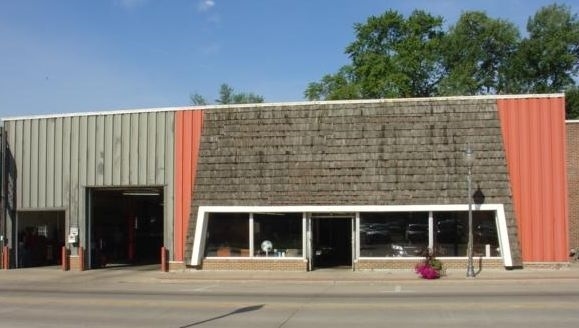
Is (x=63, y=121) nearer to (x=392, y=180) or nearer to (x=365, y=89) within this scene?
(x=392, y=180)

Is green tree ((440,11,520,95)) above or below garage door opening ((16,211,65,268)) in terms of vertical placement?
above

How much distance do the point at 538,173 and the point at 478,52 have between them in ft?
114

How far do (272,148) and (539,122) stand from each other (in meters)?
9.53

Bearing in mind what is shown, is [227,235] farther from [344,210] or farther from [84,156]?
[84,156]

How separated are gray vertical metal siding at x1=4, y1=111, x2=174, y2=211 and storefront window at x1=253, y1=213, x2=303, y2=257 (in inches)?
145

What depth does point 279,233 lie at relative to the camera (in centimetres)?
2570

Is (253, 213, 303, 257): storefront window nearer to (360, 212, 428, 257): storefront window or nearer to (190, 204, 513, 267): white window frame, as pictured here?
(190, 204, 513, 267): white window frame

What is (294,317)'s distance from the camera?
1339 cm

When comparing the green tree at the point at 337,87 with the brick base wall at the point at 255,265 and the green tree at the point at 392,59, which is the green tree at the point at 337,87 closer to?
the green tree at the point at 392,59

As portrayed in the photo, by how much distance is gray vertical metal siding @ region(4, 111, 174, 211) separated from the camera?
1069 inches

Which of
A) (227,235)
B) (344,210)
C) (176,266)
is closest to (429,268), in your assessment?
(344,210)

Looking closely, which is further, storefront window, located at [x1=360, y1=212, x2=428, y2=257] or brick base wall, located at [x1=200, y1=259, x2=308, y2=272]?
brick base wall, located at [x1=200, y1=259, x2=308, y2=272]

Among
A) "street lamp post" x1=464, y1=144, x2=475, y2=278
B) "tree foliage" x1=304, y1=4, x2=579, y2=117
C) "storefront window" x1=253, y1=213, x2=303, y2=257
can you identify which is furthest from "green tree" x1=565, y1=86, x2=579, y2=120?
"storefront window" x1=253, y1=213, x2=303, y2=257

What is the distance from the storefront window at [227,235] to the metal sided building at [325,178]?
0.04 metres
